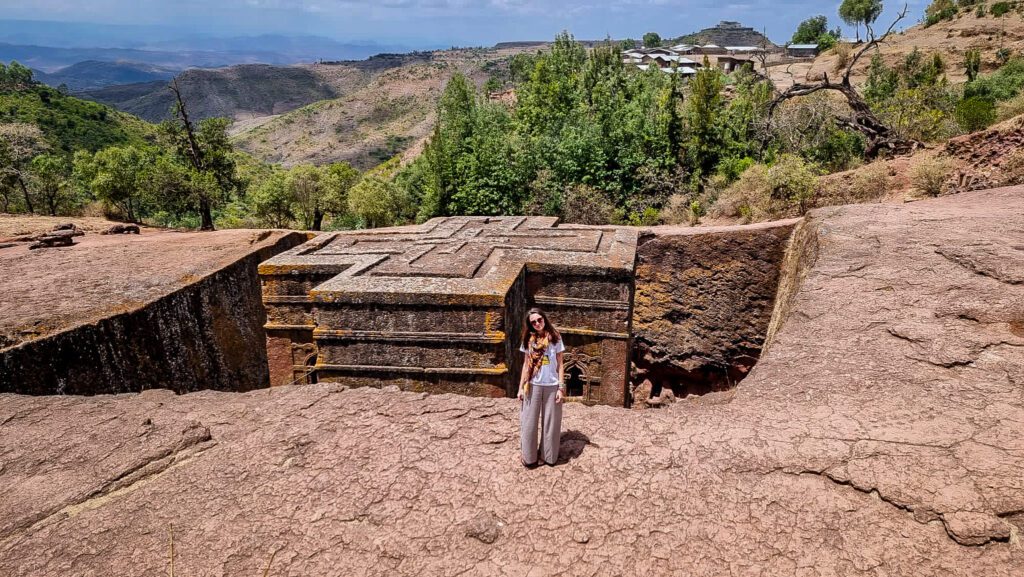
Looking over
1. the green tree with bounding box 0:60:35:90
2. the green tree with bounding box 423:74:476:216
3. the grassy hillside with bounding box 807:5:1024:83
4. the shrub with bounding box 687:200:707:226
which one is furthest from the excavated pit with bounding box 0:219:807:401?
the green tree with bounding box 0:60:35:90

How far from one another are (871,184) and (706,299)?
688cm

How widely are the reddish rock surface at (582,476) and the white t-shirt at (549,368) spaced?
65cm

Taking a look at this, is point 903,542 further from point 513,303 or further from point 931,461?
point 513,303

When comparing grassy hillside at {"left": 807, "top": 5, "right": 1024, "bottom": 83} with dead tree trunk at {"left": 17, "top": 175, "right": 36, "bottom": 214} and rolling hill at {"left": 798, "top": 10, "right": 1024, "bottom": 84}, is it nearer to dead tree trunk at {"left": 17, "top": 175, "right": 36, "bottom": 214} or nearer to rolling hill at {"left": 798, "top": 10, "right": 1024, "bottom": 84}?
rolling hill at {"left": 798, "top": 10, "right": 1024, "bottom": 84}

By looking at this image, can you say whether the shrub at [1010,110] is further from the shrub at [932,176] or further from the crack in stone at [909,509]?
the crack in stone at [909,509]

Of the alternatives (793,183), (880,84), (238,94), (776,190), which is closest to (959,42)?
(880,84)

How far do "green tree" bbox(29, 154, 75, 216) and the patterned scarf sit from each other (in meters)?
27.7

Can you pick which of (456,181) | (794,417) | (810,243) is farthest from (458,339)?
(456,181)

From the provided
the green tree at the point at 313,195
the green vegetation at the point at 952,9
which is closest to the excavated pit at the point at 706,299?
the green tree at the point at 313,195

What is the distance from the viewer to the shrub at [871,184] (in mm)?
14195

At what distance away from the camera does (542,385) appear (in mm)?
3689

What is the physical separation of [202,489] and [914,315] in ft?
20.1

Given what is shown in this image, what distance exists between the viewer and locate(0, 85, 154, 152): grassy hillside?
4588cm

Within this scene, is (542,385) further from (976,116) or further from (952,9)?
(952,9)
